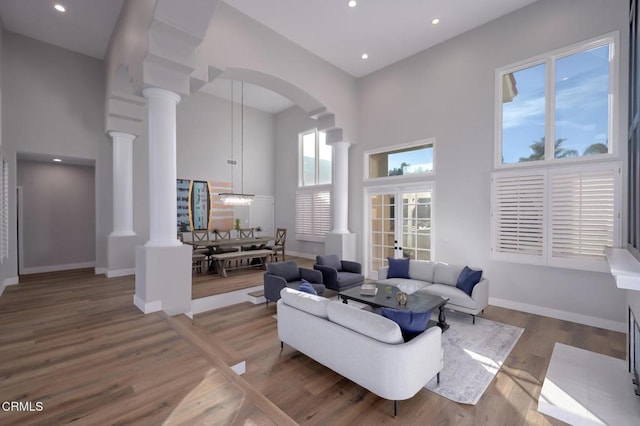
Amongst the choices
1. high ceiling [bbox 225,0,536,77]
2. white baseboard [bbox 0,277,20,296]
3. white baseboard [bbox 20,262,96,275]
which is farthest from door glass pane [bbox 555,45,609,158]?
white baseboard [bbox 20,262,96,275]

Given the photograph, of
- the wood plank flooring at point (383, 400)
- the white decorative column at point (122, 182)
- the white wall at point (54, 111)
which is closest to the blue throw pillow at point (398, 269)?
the wood plank flooring at point (383, 400)

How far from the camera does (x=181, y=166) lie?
807cm

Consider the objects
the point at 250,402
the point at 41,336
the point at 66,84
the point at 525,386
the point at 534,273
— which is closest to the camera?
the point at 250,402

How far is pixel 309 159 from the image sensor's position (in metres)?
9.46

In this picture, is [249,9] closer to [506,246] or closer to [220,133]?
[220,133]

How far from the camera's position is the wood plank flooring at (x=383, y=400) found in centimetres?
238

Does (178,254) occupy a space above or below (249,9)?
below

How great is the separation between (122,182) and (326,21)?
17.6 ft

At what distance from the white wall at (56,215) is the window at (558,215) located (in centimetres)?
940

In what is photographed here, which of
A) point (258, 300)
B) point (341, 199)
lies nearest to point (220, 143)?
point (341, 199)

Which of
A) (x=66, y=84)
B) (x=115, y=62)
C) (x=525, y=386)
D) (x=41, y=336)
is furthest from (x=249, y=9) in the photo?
(x=525, y=386)

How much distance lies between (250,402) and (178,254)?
8.64 ft

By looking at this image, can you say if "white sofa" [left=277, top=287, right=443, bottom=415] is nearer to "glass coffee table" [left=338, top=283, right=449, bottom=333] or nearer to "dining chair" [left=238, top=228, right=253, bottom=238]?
"glass coffee table" [left=338, top=283, right=449, bottom=333]

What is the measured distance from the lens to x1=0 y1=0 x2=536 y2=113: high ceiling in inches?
185
